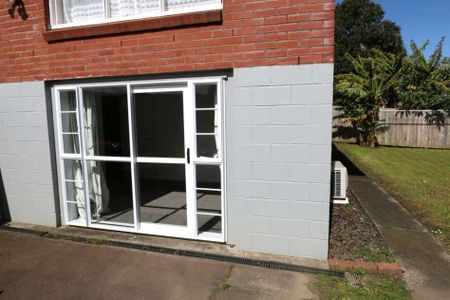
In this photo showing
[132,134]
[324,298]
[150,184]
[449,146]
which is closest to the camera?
[324,298]

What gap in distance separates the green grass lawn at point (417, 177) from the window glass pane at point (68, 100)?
572 cm

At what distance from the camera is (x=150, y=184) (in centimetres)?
809

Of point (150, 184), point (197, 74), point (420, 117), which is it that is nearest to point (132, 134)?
point (197, 74)

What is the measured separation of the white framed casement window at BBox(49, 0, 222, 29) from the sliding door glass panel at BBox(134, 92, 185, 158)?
394cm

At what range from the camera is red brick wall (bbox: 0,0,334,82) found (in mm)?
3455

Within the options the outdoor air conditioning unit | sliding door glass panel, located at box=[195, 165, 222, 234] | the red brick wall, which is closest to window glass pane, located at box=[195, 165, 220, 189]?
sliding door glass panel, located at box=[195, 165, 222, 234]

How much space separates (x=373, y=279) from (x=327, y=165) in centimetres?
132

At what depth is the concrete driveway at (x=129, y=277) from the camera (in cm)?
314

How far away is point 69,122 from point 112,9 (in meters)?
1.85

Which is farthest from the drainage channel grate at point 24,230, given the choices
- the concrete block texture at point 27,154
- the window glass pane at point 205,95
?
A: the window glass pane at point 205,95

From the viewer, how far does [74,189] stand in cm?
496

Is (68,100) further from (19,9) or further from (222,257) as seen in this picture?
(222,257)

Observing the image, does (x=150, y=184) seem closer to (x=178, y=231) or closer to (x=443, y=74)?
(x=178, y=231)

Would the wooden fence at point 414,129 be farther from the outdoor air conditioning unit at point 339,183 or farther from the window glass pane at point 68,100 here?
the window glass pane at point 68,100
